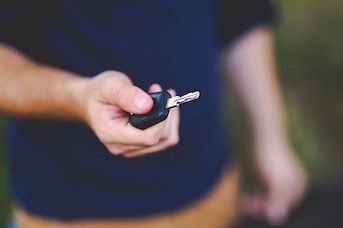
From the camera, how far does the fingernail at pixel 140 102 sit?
0.62 meters

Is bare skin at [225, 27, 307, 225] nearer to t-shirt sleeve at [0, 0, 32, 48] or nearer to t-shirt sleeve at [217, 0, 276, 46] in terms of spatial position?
t-shirt sleeve at [217, 0, 276, 46]

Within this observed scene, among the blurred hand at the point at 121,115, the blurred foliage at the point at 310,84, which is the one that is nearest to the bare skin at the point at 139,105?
the blurred hand at the point at 121,115

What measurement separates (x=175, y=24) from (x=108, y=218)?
0.34 meters

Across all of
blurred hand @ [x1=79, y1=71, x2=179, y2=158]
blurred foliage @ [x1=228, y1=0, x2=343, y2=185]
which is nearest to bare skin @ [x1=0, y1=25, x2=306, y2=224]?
blurred hand @ [x1=79, y1=71, x2=179, y2=158]

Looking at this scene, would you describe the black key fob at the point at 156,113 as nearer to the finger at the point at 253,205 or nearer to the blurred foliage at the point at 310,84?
the finger at the point at 253,205

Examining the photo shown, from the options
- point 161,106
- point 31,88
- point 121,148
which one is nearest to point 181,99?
point 161,106

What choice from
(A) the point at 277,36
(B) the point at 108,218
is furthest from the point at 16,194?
(A) the point at 277,36

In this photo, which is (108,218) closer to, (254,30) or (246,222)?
(246,222)

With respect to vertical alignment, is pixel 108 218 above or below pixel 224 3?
below

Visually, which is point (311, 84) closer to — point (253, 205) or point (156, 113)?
point (253, 205)

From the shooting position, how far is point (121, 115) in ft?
2.28

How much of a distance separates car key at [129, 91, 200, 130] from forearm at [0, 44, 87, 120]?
184mm

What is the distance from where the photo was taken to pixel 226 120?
200 cm

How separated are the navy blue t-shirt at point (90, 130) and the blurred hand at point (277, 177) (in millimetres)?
217
